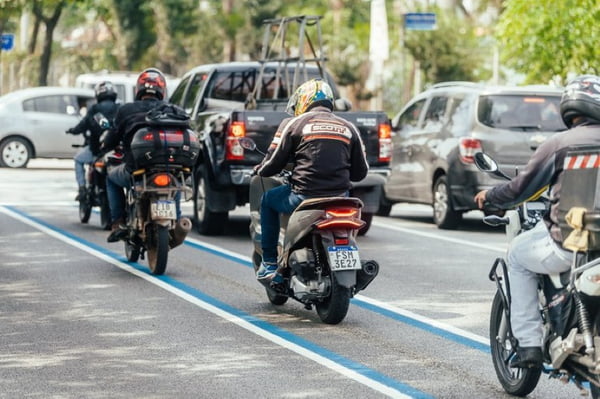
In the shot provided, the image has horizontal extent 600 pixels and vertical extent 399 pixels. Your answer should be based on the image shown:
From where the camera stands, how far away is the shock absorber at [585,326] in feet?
21.0

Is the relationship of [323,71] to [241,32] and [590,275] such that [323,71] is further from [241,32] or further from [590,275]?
[241,32]

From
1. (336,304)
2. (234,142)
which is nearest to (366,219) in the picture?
(234,142)

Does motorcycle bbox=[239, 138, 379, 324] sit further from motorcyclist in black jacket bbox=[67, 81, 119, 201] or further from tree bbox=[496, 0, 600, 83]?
tree bbox=[496, 0, 600, 83]

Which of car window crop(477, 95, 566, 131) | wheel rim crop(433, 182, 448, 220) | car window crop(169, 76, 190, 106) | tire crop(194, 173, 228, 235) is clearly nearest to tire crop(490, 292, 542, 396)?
tire crop(194, 173, 228, 235)

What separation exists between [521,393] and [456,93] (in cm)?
1088

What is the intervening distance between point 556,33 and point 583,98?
18245 millimetres

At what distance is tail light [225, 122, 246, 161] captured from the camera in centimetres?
1499

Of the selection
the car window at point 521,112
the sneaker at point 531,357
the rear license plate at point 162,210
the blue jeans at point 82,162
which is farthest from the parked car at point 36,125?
the sneaker at point 531,357

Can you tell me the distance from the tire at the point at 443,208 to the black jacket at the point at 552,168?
1058 centimetres

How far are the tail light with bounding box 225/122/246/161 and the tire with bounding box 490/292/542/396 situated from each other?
25.5 feet

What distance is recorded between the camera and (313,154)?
9.70 meters

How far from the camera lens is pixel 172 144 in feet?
40.0

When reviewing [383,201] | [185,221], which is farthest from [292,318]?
[383,201]

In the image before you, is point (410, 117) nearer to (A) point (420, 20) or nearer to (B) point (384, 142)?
(B) point (384, 142)
